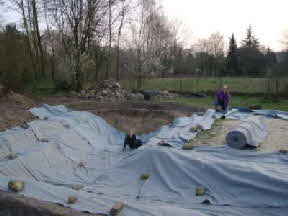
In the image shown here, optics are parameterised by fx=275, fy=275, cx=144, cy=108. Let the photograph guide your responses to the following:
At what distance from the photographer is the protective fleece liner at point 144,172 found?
185 inches

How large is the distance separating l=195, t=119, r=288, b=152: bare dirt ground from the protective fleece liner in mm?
537

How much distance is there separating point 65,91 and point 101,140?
334 inches

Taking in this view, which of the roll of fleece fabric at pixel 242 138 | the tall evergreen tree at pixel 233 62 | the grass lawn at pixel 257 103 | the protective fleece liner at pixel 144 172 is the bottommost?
the protective fleece liner at pixel 144 172

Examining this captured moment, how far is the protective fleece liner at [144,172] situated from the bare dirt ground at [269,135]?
54 cm

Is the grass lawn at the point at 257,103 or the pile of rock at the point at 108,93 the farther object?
the pile of rock at the point at 108,93

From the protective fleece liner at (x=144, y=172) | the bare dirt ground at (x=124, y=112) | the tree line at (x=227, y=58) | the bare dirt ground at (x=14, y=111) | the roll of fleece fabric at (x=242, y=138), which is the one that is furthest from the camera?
the tree line at (x=227, y=58)

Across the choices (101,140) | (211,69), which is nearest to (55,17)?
(101,140)

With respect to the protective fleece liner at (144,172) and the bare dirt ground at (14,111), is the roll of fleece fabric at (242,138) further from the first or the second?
the bare dirt ground at (14,111)

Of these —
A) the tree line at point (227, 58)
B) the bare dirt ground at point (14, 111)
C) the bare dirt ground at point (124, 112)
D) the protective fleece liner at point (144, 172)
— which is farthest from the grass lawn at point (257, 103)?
the tree line at point (227, 58)

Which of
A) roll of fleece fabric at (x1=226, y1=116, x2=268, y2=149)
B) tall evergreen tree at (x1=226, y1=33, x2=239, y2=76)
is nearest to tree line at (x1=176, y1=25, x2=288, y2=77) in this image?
tall evergreen tree at (x1=226, y1=33, x2=239, y2=76)

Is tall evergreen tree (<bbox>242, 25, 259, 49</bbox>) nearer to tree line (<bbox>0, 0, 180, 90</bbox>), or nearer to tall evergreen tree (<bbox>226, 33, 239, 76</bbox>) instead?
tall evergreen tree (<bbox>226, 33, 239, 76</bbox>)

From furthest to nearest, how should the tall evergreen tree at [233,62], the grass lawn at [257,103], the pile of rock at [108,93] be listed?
1. the tall evergreen tree at [233,62]
2. the pile of rock at [108,93]
3. the grass lawn at [257,103]

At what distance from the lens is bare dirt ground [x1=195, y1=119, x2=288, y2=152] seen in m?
7.51

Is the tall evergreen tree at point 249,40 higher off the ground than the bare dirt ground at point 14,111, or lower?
higher
